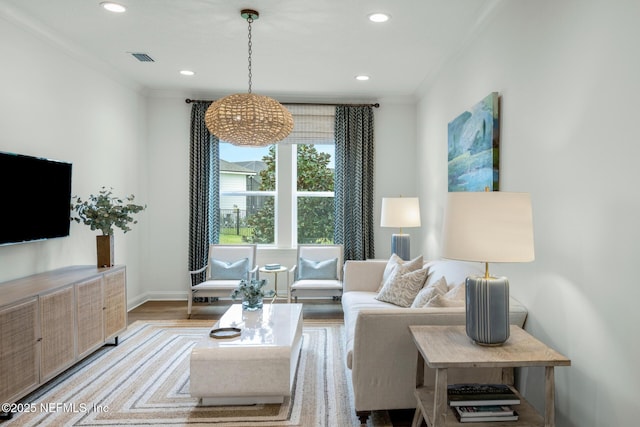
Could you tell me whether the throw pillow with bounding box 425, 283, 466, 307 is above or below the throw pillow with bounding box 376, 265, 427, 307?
above

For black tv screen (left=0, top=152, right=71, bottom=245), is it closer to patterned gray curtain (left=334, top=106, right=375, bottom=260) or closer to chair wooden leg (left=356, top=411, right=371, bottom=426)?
chair wooden leg (left=356, top=411, right=371, bottom=426)

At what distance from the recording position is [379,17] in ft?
10.2

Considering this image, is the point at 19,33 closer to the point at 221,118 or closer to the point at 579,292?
the point at 221,118

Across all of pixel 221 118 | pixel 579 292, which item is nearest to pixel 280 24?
pixel 221 118

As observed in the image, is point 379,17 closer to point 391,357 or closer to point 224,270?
point 391,357

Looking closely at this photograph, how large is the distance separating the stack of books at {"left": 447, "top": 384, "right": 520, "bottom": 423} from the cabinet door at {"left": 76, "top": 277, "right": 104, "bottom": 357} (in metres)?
2.74

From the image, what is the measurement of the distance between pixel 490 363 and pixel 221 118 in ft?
8.40

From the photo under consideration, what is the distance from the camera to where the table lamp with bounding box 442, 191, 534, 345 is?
5.82 feet

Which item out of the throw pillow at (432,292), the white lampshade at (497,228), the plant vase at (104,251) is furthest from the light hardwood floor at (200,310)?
the white lampshade at (497,228)

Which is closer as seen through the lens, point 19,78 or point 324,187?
point 19,78

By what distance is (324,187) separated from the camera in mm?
5688

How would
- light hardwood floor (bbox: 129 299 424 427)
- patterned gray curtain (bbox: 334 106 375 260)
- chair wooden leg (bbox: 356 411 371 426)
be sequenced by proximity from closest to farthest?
1. chair wooden leg (bbox: 356 411 371 426)
2. light hardwood floor (bbox: 129 299 424 427)
3. patterned gray curtain (bbox: 334 106 375 260)

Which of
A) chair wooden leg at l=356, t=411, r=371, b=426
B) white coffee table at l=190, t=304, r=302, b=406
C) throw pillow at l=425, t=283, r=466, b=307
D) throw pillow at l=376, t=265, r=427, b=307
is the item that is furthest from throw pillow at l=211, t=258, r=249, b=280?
throw pillow at l=425, t=283, r=466, b=307

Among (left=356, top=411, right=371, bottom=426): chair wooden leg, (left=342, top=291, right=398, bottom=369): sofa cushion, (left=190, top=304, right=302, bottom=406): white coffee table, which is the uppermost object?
(left=342, top=291, right=398, bottom=369): sofa cushion
